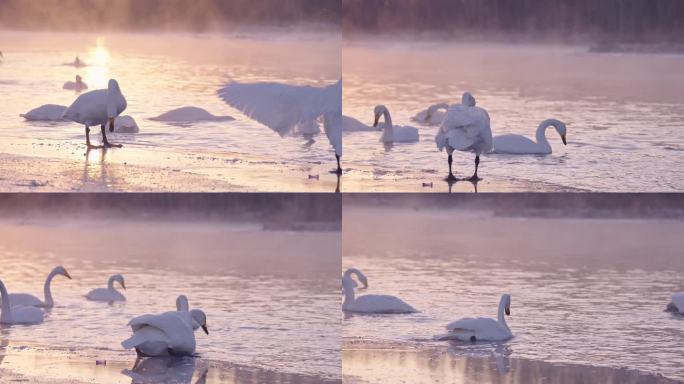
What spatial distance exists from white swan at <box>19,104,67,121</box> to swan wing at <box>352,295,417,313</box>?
1.47 metres

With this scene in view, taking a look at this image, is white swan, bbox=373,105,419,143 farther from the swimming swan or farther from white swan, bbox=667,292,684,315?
white swan, bbox=667,292,684,315

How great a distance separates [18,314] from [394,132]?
1668 millimetres

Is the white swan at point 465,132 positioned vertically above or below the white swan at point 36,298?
above

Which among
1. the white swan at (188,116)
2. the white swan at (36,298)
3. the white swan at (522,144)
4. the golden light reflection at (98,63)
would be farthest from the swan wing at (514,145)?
the white swan at (36,298)

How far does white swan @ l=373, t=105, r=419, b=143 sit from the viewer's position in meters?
7.30

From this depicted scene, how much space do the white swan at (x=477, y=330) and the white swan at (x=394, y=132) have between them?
2.98 ft

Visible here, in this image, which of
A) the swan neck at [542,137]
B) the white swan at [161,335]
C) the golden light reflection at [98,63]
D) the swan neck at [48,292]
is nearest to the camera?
the white swan at [161,335]

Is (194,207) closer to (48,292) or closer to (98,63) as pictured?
(48,292)

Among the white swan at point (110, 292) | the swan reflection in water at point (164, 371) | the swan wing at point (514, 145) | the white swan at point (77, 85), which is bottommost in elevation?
the swan reflection in water at point (164, 371)

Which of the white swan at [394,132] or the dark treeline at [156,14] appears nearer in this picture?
the white swan at [394,132]

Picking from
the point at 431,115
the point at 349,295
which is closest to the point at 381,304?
the point at 349,295

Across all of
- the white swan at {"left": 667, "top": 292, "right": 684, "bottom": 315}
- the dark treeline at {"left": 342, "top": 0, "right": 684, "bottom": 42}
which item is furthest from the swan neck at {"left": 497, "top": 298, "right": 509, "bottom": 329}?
the dark treeline at {"left": 342, "top": 0, "right": 684, "bottom": 42}

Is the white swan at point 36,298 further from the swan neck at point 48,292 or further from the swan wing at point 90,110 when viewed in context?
the swan wing at point 90,110

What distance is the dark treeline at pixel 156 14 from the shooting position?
7.78m
